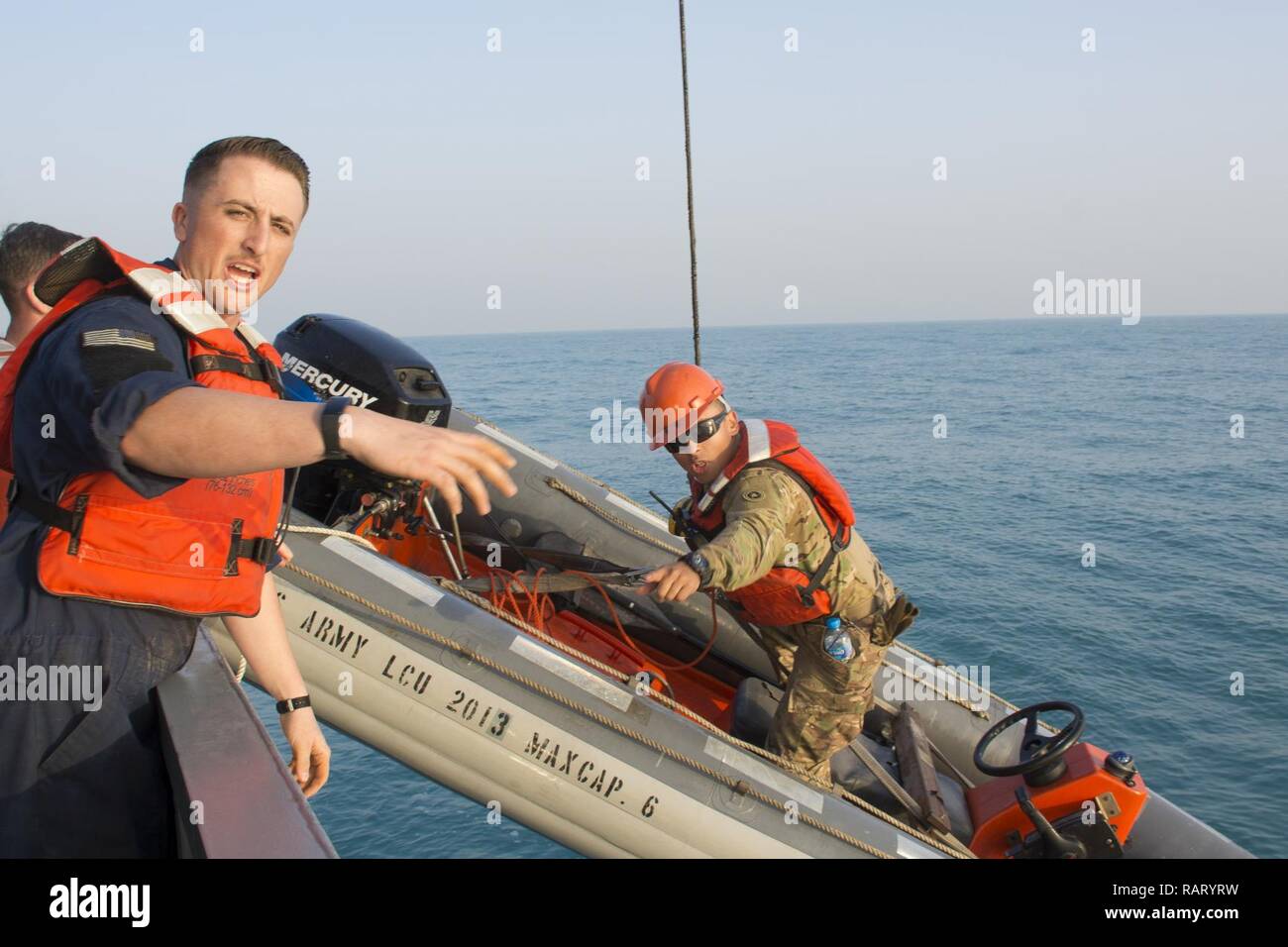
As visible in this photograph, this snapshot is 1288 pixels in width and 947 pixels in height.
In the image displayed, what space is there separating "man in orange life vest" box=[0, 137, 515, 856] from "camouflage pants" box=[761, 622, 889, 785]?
2555mm

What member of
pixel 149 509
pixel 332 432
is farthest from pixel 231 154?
pixel 332 432

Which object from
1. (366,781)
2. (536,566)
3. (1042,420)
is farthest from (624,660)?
(1042,420)

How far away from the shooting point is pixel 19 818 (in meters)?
1.37

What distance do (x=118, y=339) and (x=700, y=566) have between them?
2027 mm

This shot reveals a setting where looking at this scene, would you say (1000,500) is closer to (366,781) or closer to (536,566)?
(366,781)

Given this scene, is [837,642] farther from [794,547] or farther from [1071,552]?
[1071,552]

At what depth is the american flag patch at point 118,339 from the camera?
1.17m

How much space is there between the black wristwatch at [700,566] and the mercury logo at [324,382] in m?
1.63

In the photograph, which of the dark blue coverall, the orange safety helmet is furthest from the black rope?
the dark blue coverall

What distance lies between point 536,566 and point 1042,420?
23.3 meters

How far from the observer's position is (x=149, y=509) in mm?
1439

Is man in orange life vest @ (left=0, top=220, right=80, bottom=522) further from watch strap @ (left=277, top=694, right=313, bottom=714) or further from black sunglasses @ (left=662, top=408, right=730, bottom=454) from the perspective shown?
black sunglasses @ (left=662, top=408, right=730, bottom=454)

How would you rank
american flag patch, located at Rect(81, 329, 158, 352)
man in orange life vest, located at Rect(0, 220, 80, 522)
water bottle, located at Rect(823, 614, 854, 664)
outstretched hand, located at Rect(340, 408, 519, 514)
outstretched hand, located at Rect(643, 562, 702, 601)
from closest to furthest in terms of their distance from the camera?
outstretched hand, located at Rect(340, 408, 519, 514), american flag patch, located at Rect(81, 329, 158, 352), man in orange life vest, located at Rect(0, 220, 80, 522), outstretched hand, located at Rect(643, 562, 702, 601), water bottle, located at Rect(823, 614, 854, 664)

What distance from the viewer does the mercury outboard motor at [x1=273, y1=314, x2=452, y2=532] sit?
3875 mm
